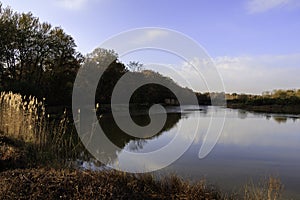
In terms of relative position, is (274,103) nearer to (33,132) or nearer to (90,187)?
(33,132)

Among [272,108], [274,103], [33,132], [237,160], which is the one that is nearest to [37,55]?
[33,132]

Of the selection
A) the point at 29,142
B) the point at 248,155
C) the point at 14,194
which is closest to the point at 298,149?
the point at 248,155

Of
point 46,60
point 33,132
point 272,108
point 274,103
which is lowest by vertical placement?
point 33,132

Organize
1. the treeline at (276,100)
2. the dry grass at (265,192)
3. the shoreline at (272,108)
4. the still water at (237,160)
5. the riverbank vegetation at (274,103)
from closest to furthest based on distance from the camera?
the dry grass at (265,192) → the still water at (237,160) → the shoreline at (272,108) → the riverbank vegetation at (274,103) → the treeline at (276,100)

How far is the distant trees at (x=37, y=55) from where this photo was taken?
21.8m

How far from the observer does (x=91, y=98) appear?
24156 mm

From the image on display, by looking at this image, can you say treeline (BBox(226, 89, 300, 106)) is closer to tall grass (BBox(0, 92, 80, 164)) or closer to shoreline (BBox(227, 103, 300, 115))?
shoreline (BBox(227, 103, 300, 115))

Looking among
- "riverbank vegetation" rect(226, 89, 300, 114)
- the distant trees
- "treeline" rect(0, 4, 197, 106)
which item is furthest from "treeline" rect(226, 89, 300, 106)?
the distant trees

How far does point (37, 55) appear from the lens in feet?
80.4

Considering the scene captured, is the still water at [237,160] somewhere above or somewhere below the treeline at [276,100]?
below

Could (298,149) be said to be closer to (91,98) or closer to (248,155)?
(248,155)

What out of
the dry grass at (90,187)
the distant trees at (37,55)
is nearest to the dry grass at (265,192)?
the dry grass at (90,187)

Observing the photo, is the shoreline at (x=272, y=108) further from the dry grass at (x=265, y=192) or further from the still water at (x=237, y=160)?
the dry grass at (x=265, y=192)

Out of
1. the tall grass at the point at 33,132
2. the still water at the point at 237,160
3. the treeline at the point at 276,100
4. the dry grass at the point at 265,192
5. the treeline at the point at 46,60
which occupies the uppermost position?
the treeline at the point at 46,60
